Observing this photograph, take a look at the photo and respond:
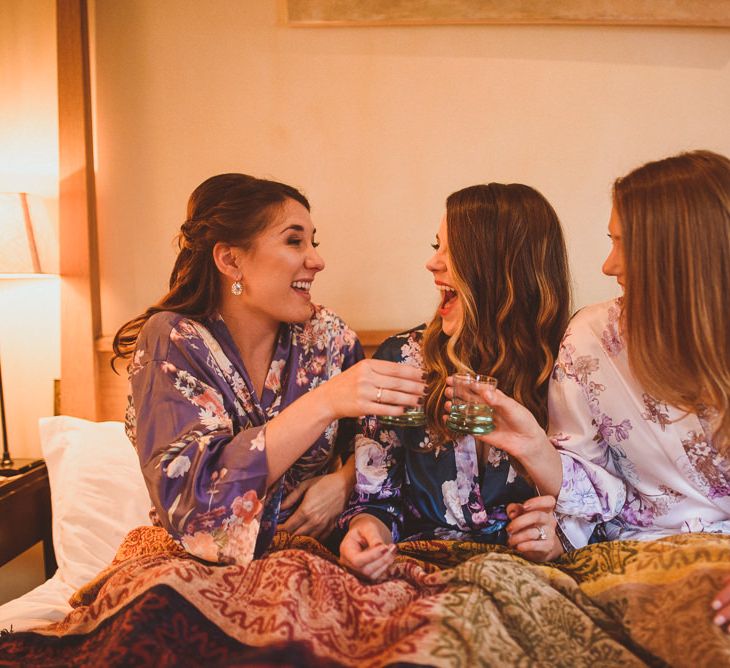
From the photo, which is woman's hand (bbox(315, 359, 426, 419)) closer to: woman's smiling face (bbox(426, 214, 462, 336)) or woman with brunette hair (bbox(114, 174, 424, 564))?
woman with brunette hair (bbox(114, 174, 424, 564))

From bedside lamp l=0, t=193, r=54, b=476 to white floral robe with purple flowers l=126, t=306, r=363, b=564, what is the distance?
2.47 feet

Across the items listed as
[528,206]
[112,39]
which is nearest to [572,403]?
[528,206]

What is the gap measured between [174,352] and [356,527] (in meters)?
0.59

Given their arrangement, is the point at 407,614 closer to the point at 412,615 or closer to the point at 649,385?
the point at 412,615

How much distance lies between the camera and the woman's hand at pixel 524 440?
116cm

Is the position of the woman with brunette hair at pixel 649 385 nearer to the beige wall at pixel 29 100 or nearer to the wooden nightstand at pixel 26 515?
the wooden nightstand at pixel 26 515

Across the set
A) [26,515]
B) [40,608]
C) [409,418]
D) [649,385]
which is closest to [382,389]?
[409,418]

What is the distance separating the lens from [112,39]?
200 centimetres

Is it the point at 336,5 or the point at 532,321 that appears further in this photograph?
the point at 336,5

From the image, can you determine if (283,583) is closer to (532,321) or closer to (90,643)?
(90,643)

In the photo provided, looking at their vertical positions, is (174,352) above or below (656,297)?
below

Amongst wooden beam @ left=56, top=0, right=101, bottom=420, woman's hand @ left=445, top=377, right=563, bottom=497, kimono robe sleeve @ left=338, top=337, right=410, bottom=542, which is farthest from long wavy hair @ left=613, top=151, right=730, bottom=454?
wooden beam @ left=56, top=0, right=101, bottom=420

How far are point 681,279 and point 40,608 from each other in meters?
1.61

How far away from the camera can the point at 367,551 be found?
113 cm
